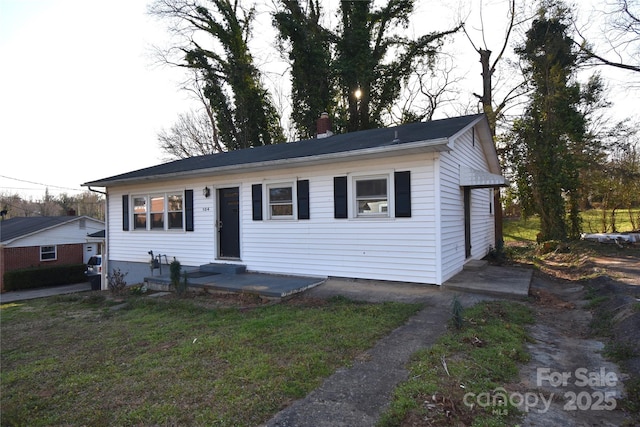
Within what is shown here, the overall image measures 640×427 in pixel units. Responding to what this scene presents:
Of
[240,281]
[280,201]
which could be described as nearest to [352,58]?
[280,201]

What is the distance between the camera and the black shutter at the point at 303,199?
8234 millimetres

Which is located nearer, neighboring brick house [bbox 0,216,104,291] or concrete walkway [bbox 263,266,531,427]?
concrete walkway [bbox 263,266,531,427]

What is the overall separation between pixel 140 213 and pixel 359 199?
7.96 metres

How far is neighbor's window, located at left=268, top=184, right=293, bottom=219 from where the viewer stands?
8.62m

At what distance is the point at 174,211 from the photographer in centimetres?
1069

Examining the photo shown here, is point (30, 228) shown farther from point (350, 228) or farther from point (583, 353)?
point (583, 353)

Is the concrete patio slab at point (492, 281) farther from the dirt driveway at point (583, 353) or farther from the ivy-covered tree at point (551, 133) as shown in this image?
the ivy-covered tree at point (551, 133)

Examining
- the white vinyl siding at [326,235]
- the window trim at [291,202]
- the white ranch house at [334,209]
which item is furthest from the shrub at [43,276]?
the window trim at [291,202]

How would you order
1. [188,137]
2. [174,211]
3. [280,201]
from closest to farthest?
[280,201] → [174,211] → [188,137]

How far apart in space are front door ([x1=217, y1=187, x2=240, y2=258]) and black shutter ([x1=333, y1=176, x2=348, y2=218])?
9.99 ft

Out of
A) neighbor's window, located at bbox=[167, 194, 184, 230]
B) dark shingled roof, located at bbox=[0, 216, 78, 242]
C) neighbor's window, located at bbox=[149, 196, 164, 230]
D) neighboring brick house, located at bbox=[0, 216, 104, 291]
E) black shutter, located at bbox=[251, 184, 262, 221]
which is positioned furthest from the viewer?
dark shingled roof, located at bbox=[0, 216, 78, 242]

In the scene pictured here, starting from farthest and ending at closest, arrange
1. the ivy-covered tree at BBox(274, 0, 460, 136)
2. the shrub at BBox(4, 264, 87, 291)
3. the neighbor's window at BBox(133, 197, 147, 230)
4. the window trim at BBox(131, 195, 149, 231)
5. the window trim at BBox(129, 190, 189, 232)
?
the shrub at BBox(4, 264, 87, 291), the ivy-covered tree at BBox(274, 0, 460, 136), the neighbor's window at BBox(133, 197, 147, 230), the window trim at BBox(131, 195, 149, 231), the window trim at BBox(129, 190, 189, 232)

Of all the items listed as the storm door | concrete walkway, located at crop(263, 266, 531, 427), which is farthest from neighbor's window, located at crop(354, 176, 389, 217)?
the storm door

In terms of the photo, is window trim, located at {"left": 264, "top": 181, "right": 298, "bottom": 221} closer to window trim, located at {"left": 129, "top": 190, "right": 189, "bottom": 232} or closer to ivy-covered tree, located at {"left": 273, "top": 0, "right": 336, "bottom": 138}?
window trim, located at {"left": 129, "top": 190, "right": 189, "bottom": 232}
